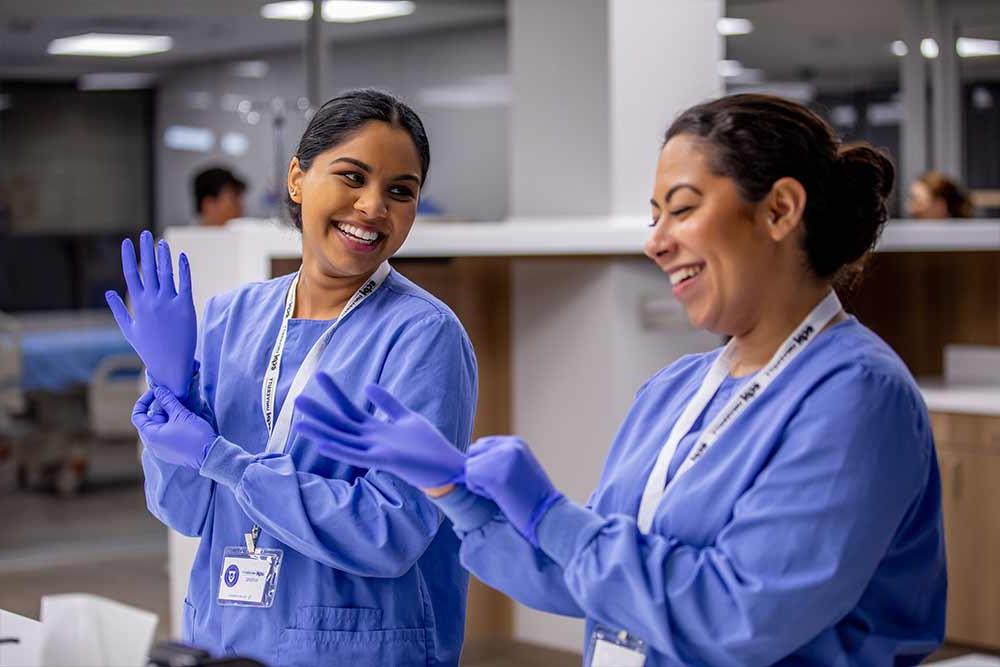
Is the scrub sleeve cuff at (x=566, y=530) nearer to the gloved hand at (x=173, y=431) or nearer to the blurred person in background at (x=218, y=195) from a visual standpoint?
the gloved hand at (x=173, y=431)

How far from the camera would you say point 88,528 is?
6.70 m

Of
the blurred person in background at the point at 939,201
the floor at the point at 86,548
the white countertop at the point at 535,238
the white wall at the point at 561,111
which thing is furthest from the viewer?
the blurred person in background at the point at 939,201

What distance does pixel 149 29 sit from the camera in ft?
21.3

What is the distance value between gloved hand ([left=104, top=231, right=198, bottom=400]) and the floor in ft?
10.5

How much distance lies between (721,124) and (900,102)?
7.33 metres

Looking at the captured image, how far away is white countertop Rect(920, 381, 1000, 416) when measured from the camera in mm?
4285

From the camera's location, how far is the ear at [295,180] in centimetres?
187

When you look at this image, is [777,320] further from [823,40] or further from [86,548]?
[823,40]

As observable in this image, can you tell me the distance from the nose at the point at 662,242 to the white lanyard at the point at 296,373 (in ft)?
1.76

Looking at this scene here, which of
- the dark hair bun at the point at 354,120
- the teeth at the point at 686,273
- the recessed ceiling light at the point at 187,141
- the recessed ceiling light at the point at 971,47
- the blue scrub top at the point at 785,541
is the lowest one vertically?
the blue scrub top at the point at 785,541

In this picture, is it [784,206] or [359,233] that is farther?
[359,233]

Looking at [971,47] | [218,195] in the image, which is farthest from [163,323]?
[971,47]

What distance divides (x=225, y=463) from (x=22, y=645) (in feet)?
1.19

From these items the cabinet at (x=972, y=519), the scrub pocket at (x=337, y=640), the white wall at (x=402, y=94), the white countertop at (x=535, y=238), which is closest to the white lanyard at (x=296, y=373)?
the scrub pocket at (x=337, y=640)
